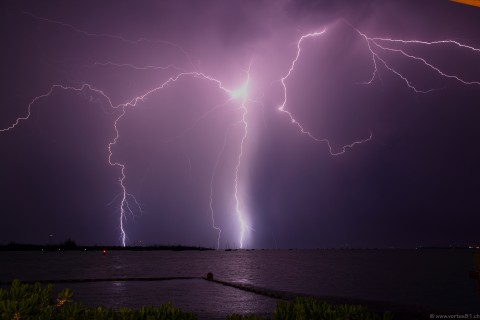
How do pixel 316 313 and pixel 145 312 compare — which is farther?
pixel 145 312

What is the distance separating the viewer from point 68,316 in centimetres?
597

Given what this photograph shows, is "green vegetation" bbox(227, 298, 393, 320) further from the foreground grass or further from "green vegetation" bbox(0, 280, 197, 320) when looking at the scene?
"green vegetation" bbox(0, 280, 197, 320)

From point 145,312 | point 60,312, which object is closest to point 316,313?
point 145,312

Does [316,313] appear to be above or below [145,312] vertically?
above

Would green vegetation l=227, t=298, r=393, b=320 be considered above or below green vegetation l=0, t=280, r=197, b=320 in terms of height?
above

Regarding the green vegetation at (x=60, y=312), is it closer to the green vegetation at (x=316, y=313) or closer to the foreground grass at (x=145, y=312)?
the foreground grass at (x=145, y=312)

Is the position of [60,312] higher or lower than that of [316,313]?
lower

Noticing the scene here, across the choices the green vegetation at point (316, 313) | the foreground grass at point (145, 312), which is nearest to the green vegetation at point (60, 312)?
the foreground grass at point (145, 312)

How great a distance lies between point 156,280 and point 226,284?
8.45 m

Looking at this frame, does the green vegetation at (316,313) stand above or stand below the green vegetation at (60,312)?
above

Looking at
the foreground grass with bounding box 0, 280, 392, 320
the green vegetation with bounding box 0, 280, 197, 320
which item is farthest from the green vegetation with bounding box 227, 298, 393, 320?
the green vegetation with bounding box 0, 280, 197, 320

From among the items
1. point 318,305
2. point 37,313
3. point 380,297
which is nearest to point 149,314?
point 37,313

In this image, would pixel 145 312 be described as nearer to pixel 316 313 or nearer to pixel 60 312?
pixel 60 312

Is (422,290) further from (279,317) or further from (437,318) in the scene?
(279,317)
